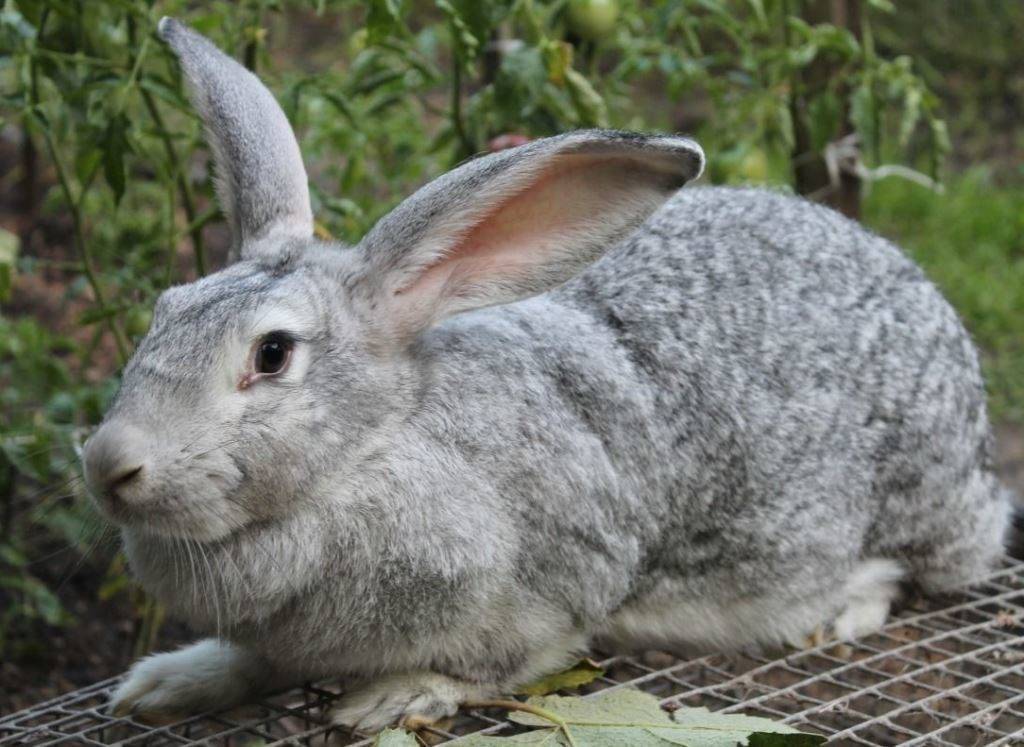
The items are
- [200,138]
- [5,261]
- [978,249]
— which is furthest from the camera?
[978,249]

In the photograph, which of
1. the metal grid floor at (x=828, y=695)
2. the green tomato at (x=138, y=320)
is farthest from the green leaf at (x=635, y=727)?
the green tomato at (x=138, y=320)

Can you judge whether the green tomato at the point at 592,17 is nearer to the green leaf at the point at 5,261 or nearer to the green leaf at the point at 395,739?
the green leaf at the point at 5,261

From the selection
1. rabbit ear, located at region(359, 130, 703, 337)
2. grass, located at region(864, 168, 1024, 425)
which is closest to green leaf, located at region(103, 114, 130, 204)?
rabbit ear, located at region(359, 130, 703, 337)

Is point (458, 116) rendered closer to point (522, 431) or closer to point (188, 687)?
point (522, 431)

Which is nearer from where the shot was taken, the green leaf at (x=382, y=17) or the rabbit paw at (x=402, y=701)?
the rabbit paw at (x=402, y=701)

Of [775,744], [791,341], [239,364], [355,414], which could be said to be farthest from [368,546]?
[791,341]

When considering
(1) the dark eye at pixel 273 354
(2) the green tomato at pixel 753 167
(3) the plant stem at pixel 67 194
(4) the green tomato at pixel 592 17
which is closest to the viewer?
(1) the dark eye at pixel 273 354

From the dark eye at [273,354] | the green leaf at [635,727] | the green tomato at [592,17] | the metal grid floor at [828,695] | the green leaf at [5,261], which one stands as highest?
the green tomato at [592,17]

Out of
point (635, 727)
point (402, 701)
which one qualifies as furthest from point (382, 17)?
point (635, 727)
